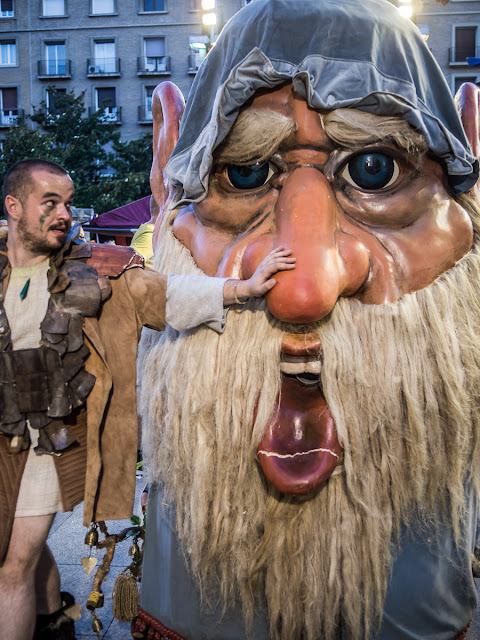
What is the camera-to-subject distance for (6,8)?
2552 cm

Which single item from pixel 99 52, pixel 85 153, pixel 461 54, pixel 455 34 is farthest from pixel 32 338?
pixel 99 52

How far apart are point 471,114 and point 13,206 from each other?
1.39 m

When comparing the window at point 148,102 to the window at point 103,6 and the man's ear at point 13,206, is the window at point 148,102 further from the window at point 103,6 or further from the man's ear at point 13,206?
the man's ear at point 13,206

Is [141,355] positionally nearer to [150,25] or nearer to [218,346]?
[218,346]

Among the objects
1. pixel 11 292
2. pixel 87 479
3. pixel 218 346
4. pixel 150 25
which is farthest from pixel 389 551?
pixel 150 25

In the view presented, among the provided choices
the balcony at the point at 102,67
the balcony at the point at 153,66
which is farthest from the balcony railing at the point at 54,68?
the balcony at the point at 153,66

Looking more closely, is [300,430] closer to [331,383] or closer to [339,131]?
[331,383]

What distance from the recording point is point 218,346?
180 cm

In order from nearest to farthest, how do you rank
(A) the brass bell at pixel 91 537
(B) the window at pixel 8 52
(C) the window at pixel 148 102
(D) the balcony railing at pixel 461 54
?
(A) the brass bell at pixel 91 537 → (D) the balcony railing at pixel 461 54 → (C) the window at pixel 148 102 → (B) the window at pixel 8 52

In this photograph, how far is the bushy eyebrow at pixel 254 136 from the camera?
5.64 feet

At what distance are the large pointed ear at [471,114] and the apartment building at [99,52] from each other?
76.8 feet

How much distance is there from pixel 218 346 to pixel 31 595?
3.02ft

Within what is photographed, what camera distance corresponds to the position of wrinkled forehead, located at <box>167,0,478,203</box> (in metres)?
1.69

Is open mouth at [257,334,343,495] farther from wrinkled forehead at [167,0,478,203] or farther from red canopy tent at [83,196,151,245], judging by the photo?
red canopy tent at [83,196,151,245]
